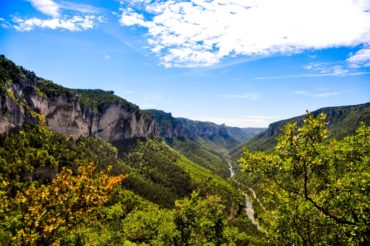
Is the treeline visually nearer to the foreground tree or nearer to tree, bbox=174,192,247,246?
tree, bbox=174,192,247,246

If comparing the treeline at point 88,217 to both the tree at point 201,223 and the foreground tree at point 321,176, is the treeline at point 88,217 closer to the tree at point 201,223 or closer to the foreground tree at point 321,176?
the tree at point 201,223

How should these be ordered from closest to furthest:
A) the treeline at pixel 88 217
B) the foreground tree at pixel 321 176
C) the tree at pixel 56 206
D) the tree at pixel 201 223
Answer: the tree at pixel 56 206 → the treeline at pixel 88 217 → the foreground tree at pixel 321 176 → the tree at pixel 201 223

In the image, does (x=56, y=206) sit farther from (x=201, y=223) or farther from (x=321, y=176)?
(x=201, y=223)

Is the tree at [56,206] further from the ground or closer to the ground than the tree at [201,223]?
further from the ground

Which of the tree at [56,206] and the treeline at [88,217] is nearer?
the tree at [56,206]

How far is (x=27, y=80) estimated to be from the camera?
192875 millimetres

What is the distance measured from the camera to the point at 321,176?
60.2 feet

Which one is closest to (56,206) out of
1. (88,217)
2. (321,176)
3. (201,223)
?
(88,217)

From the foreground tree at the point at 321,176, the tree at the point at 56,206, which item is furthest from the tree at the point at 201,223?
the tree at the point at 56,206

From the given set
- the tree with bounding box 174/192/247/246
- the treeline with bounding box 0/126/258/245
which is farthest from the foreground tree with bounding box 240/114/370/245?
the tree with bounding box 174/192/247/246

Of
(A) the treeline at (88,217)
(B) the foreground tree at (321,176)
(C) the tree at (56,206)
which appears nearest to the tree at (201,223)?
(A) the treeline at (88,217)

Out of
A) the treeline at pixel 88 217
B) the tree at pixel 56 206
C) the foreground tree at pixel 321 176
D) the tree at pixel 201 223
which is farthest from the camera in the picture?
the tree at pixel 201 223

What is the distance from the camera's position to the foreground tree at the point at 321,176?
16109 mm

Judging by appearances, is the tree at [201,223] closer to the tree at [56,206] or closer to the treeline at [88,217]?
the treeline at [88,217]
